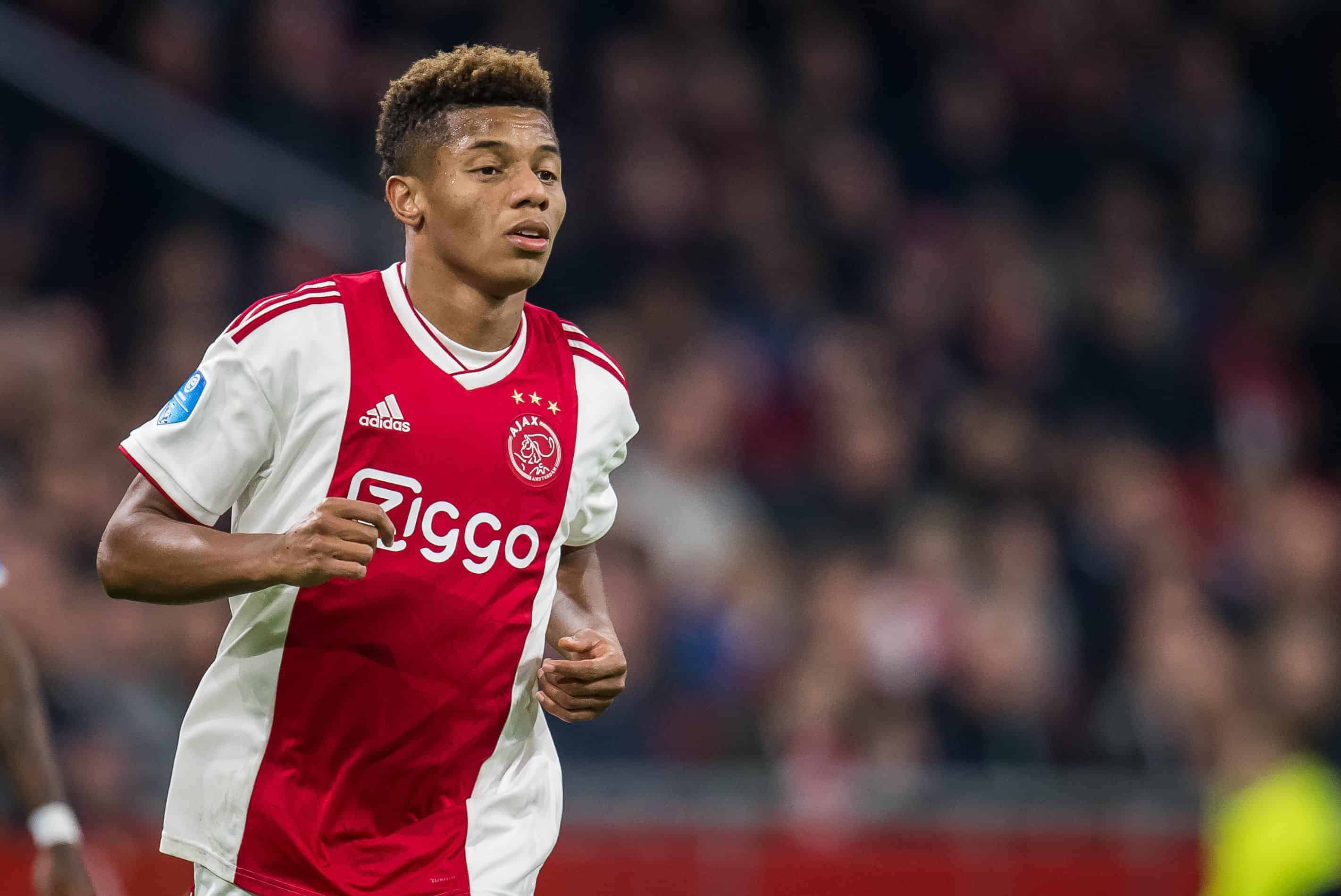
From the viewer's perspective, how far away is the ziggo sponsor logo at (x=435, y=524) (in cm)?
299

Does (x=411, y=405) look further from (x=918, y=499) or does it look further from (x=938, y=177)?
(x=938, y=177)

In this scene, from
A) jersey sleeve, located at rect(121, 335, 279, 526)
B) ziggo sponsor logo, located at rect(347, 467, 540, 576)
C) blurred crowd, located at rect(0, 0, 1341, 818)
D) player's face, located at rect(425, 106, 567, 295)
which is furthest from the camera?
blurred crowd, located at rect(0, 0, 1341, 818)

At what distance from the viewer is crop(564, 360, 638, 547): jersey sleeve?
3316 millimetres

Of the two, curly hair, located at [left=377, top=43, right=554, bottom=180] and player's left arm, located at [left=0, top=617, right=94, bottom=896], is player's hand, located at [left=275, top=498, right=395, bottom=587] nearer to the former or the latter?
curly hair, located at [left=377, top=43, right=554, bottom=180]

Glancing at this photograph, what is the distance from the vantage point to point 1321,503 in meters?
8.62

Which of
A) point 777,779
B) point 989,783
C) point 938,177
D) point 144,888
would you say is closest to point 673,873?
point 777,779

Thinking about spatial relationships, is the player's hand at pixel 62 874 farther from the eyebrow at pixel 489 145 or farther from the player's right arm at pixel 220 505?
the eyebrow at pixel 489 145

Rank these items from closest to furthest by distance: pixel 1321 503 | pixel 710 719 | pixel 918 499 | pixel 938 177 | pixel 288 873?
pixel 288 873
pixel 710 719
pixel 918 499
pixel 1321 503
pixel 938 177

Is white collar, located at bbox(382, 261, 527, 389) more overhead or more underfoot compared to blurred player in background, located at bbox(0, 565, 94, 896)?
more overhead

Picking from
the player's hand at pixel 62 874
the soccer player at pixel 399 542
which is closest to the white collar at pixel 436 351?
the soccer player at pixel 399 542

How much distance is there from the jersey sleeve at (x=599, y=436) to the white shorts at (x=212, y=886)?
872mm

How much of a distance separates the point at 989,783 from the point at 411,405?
14.0 feet

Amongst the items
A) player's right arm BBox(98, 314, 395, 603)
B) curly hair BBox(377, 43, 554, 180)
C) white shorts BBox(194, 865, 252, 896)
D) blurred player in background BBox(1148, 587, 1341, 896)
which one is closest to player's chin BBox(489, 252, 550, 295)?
curly hair BBox(377, 43, 554, 180)

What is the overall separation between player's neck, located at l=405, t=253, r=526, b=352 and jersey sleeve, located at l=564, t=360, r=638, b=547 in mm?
234
